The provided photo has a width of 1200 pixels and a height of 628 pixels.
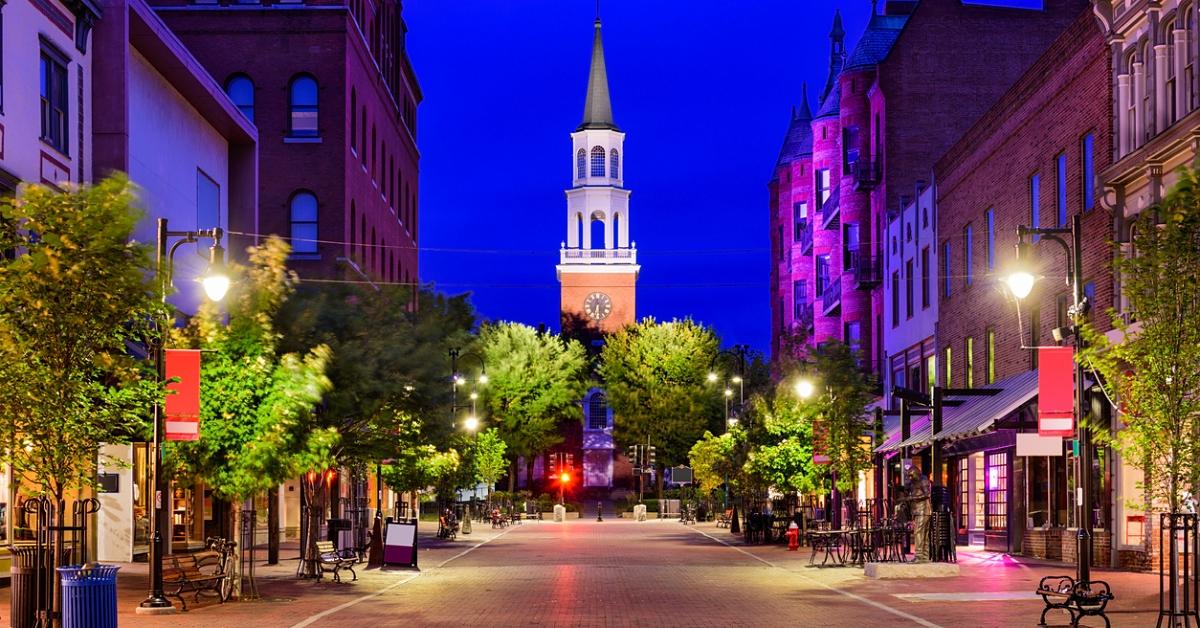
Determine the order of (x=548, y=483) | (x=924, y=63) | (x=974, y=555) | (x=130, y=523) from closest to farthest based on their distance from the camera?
(x=130, y=523) → (x=974, y=555) → (x=924, y=63) → (x=548, y=483)

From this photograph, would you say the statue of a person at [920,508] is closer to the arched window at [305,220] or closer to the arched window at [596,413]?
the arched window at [305,220]

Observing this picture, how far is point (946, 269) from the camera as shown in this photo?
5062 centimetres

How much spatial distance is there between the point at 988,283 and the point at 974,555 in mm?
7898

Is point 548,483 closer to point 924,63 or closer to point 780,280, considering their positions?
point 780,280

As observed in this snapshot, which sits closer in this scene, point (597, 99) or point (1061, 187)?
point (1061, 187)

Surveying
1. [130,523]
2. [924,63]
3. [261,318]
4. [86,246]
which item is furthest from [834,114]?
[86,246]

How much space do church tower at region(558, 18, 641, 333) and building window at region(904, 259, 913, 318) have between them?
64913 mm

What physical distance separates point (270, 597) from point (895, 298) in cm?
3647

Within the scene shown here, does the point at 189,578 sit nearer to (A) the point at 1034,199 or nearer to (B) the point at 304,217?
(A) the point at 1034,199

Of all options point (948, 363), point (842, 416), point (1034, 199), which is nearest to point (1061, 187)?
point (1034, 199)

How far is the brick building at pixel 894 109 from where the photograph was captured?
59375 millimetres

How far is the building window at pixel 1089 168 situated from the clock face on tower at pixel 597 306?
87.7 m

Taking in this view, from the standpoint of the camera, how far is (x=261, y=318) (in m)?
26.6

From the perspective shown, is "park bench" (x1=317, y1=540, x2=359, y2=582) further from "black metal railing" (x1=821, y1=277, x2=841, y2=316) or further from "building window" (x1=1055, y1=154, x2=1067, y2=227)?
"black metal railing" (x1=821, y1=277, x2=841, y2=316)
